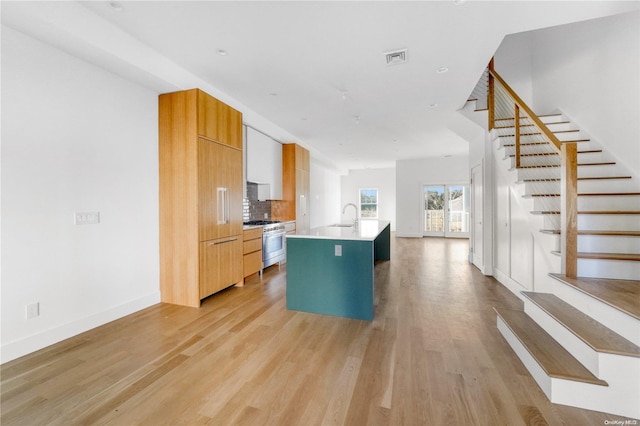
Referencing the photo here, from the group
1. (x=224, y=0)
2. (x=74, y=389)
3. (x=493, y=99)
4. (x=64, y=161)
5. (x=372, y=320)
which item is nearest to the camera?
(x=74, y=389)

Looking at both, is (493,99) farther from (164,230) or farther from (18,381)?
(18,381)

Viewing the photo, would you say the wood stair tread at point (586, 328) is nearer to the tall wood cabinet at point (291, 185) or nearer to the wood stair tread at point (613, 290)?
the wood stair tread at point (613, 290)

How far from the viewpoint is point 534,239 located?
3160 mm

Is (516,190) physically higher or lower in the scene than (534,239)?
higher

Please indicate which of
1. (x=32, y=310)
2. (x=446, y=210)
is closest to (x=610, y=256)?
(x=32, y=310)

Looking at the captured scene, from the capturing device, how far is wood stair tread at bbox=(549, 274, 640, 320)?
1.78 metres

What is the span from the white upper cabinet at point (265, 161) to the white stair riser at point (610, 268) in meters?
4.62

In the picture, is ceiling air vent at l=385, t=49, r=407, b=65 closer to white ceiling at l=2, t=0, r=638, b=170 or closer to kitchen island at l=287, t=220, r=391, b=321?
white ceiling at l=2, t=0, r=638, b=170

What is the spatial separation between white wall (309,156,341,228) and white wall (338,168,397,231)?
0.56 metres

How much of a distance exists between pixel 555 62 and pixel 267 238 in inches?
223

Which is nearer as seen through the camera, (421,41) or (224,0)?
(224,0)

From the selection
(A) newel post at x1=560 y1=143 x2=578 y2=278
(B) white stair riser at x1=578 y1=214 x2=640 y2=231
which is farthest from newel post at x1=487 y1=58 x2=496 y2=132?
(A) newel post at x1=560 y1=143 x2=578 y2=278

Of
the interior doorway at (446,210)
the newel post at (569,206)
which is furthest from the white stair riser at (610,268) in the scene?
the interior doorway at (446,210)

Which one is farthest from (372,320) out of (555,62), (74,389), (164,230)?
(555,62)
